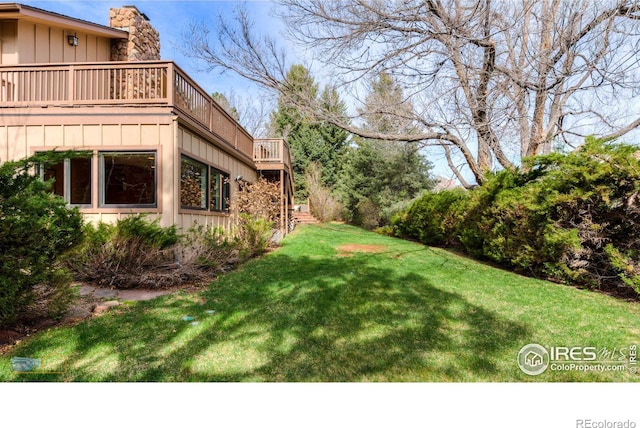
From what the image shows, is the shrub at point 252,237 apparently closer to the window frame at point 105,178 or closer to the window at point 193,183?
the window at point 193,183

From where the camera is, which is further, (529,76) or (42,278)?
(529,76)

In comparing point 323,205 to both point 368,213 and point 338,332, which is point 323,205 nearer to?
point 368,213

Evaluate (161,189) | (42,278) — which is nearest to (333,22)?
(161,189)

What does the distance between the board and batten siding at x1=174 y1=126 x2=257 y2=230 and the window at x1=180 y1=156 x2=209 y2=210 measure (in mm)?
134

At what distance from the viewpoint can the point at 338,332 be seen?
3.26 m

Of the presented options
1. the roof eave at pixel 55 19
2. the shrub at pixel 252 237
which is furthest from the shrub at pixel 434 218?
the roof eave at pixel 55 19

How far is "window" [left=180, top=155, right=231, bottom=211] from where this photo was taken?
659 centimetres

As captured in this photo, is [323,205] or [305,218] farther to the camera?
[323,205]

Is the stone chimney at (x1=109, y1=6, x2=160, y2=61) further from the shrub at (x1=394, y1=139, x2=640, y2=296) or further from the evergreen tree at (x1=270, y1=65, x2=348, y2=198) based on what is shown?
the evergreen tree at (x1=270, y1=65, x2=348, y2=198)

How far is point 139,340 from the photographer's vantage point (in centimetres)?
308

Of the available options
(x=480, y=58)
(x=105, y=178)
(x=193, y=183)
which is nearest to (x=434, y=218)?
(x=480, y=58)

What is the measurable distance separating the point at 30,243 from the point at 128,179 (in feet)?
10.7
